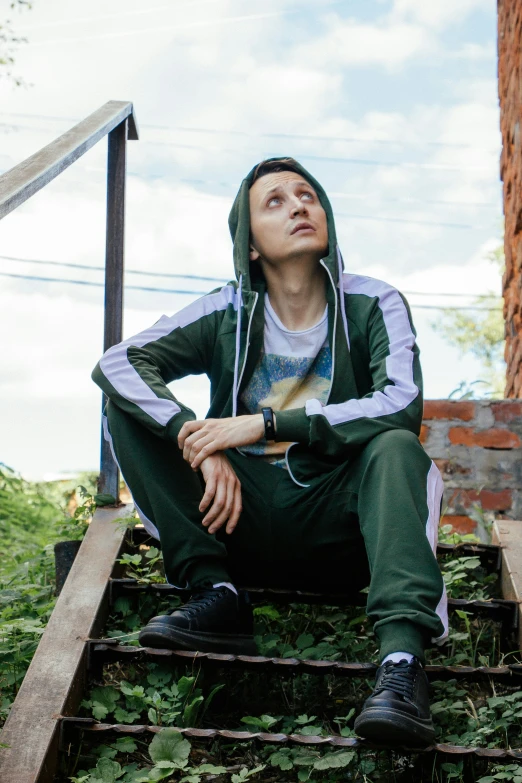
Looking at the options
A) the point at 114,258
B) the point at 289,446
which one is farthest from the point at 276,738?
the point at 114,258

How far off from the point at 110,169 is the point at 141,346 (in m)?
1.06

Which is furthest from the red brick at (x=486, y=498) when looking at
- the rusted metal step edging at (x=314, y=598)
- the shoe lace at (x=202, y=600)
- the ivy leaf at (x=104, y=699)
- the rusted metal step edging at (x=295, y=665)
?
the ivy leaf at (x=104, y=699)

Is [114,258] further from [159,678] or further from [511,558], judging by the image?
[511,558]

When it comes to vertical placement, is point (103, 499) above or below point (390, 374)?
below

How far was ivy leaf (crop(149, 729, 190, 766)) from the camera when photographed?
1.92 metres

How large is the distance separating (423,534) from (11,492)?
4358 millimetres

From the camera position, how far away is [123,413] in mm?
2424

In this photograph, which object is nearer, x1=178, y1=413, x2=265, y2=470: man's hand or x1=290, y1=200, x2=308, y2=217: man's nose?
x1=178, y1=413, x2=265, y2=470: man's hand

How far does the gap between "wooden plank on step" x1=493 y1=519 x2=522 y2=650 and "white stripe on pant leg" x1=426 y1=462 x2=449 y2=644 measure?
49 cm

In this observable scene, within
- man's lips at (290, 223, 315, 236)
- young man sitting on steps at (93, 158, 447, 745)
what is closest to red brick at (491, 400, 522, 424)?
young man sitting on steps at (93, 158, 447, 745)

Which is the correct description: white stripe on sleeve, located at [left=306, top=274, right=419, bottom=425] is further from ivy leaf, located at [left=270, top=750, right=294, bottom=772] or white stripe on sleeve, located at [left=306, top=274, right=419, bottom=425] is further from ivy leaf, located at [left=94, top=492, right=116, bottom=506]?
ivy leaf, located at [left=94, top=492, right=116, bottom=506]

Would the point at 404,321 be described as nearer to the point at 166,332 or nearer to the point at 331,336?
the point at 331,336

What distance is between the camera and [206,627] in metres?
2.24

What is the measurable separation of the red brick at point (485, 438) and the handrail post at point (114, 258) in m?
1.66
